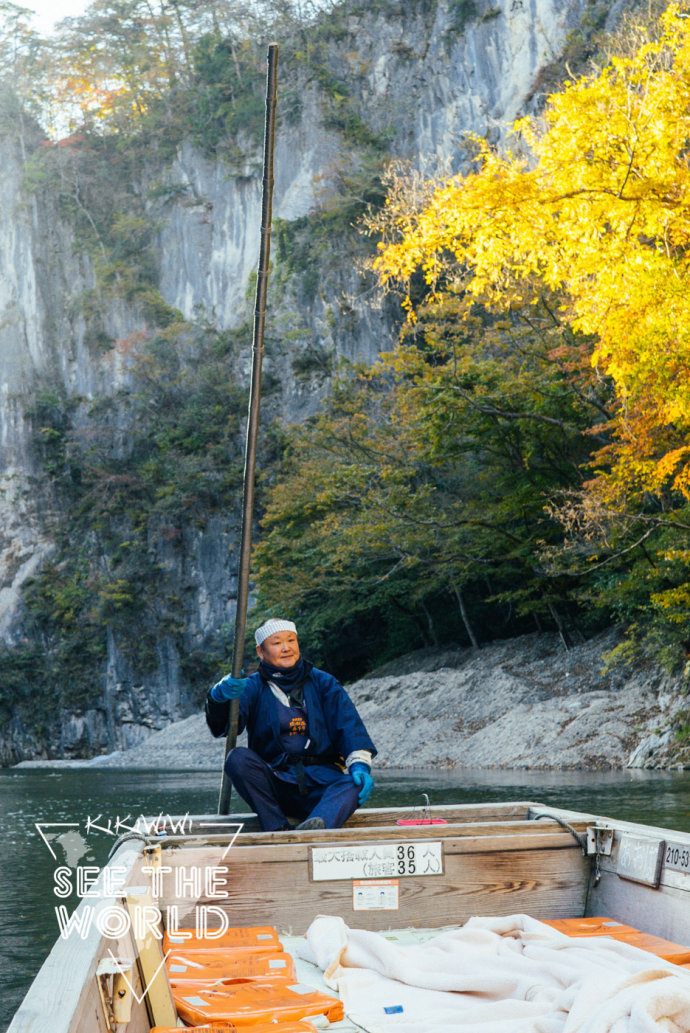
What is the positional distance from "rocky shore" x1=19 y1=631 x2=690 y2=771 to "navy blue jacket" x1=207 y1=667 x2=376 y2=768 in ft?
40.5

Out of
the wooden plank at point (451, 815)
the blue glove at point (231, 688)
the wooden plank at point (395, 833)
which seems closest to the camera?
the wooden plank at point (395, 833)

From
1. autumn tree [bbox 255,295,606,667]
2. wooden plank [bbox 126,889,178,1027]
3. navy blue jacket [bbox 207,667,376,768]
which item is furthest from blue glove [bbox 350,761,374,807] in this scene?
autumn tree [bbox 255,295,606,667]

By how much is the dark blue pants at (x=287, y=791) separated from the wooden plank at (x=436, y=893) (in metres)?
0.66

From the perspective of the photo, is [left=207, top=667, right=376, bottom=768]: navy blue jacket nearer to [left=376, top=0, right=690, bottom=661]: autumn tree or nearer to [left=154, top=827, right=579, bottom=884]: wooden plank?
[left=154, top=827, right=579, bottom=884]: wooden plank

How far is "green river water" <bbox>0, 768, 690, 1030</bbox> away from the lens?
222 inches

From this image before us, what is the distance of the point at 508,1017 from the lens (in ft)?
7.57

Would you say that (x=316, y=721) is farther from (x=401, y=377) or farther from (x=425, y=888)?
(x=401, y=377)

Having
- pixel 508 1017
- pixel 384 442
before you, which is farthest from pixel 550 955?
pixel 384 442

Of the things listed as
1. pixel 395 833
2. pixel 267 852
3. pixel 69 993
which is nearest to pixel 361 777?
pixel 395 833

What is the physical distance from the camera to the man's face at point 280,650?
14.2ft

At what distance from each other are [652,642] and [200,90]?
3575cm

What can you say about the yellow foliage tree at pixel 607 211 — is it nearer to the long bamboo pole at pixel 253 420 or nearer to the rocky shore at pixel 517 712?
the long bamboo pole at pixel 253 420

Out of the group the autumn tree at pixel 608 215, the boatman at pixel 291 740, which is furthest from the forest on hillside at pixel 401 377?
the boatman at pixel 291 740

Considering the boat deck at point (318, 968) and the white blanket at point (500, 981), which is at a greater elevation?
the white blanket at point (500, 981)
